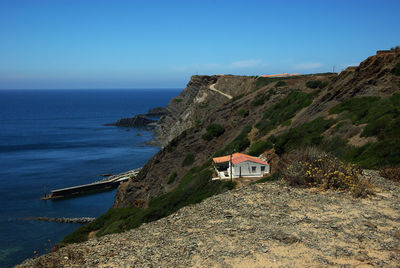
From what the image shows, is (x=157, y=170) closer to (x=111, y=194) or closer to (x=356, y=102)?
(x=111, y=194)

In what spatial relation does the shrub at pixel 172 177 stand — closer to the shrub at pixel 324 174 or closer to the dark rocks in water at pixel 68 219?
the dark rocks in water at pixel 68 219

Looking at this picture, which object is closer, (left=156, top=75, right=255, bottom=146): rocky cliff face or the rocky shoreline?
the rocky shoreline

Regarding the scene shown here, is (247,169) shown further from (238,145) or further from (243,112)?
(243,112)

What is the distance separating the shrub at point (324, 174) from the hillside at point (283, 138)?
0.06 metres

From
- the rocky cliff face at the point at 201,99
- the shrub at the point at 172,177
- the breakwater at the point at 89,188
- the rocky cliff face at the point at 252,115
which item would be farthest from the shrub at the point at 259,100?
the breakwater at the point at 89,188

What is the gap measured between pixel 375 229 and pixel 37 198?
187 feet

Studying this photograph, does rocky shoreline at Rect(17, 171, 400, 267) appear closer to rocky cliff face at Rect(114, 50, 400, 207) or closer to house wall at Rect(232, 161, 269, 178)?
rocky cliff face at Rect(114, 50, 400, 207)

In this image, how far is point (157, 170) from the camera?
45.9 meters

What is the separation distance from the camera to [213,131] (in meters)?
50.1

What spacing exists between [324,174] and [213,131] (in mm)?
35980

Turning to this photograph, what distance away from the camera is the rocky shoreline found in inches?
357

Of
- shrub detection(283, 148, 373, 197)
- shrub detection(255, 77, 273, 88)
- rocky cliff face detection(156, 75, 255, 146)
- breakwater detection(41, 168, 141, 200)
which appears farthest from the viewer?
rocky cliff face detection(156, 75, 255, 146)

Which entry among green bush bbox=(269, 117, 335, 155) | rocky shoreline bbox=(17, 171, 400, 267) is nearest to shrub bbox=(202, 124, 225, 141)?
green bush bbox=(269, 117, 335, 155)

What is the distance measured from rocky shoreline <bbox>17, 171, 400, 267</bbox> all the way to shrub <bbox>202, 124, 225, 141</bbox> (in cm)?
3552
